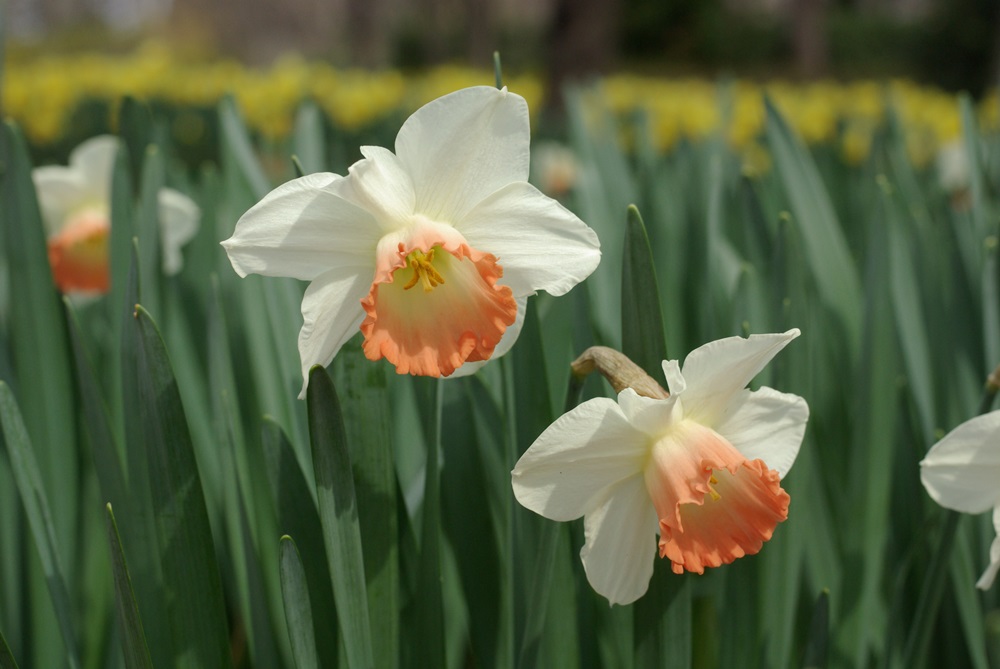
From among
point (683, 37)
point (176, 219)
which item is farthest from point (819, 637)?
point (683, 37)

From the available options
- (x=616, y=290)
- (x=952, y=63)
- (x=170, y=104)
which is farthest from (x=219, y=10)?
(x=616, y=290)

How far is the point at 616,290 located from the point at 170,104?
4149 mm

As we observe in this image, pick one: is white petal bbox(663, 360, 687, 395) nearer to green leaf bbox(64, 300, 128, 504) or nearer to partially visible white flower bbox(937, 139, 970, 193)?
green leaf bbox(64, 300, 128, 504)

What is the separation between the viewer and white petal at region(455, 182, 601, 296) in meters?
0.74

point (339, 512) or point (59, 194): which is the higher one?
point (59, 194)

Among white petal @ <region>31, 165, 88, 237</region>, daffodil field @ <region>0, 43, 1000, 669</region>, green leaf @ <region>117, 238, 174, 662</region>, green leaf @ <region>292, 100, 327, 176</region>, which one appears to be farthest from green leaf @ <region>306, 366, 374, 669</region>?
white petal @ <region>31, 165, 88, 237</region>

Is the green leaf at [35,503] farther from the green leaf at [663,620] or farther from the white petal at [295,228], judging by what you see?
the green leaf at [663,620]

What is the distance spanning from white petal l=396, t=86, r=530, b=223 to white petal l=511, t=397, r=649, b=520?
0.70 ft

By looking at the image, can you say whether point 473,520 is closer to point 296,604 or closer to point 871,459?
point 296,604

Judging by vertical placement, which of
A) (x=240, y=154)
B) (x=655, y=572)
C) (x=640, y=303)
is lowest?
(x=655, y=572)

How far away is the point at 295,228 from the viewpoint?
2.37 ft

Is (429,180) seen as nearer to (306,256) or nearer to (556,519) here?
(306,256)

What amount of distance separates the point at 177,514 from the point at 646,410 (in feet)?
1.40

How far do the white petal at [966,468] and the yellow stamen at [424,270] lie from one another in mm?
439
